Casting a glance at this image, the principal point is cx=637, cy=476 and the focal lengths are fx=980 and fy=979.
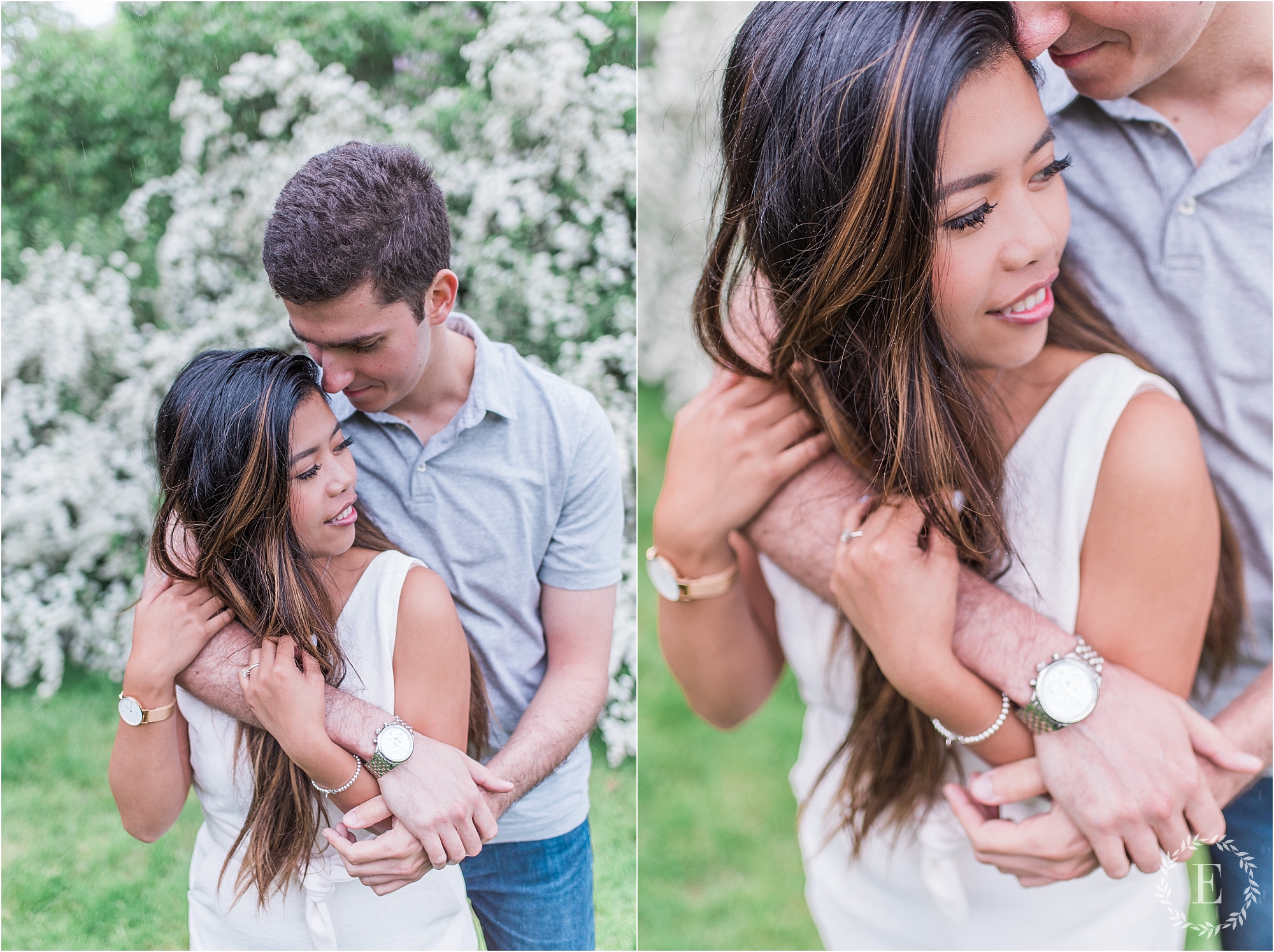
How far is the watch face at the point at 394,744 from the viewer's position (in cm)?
166

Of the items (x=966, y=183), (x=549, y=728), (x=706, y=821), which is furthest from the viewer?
(x=706, y=821)

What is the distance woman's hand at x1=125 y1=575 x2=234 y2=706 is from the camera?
1.67 meters

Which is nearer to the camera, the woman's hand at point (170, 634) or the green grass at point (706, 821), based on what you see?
the woman's hand at point (170, 634)

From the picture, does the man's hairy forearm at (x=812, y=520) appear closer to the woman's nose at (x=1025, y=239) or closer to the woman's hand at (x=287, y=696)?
the woman's nose at (x=1025, y=239)

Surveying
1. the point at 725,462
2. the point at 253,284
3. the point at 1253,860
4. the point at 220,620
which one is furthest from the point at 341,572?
the point at 1253,860

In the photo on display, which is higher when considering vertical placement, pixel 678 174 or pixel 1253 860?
pixel 678 174

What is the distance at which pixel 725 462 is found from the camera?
1841mm

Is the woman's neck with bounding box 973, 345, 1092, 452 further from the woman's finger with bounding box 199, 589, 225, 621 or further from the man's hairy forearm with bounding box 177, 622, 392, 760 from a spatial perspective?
the woman's finger with bounding box 199, 589, 225, 621

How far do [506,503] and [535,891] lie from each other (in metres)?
0.81

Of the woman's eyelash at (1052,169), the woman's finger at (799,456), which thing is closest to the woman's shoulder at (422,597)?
the woman's finger at (799,456)

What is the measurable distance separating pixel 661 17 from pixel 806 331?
2.60 feet

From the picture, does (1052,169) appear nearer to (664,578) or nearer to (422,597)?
(664,578)

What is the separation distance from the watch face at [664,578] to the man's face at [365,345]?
23.3 inches

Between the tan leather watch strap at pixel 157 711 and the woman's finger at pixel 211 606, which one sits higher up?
the woman's finger at pixel 211 606
